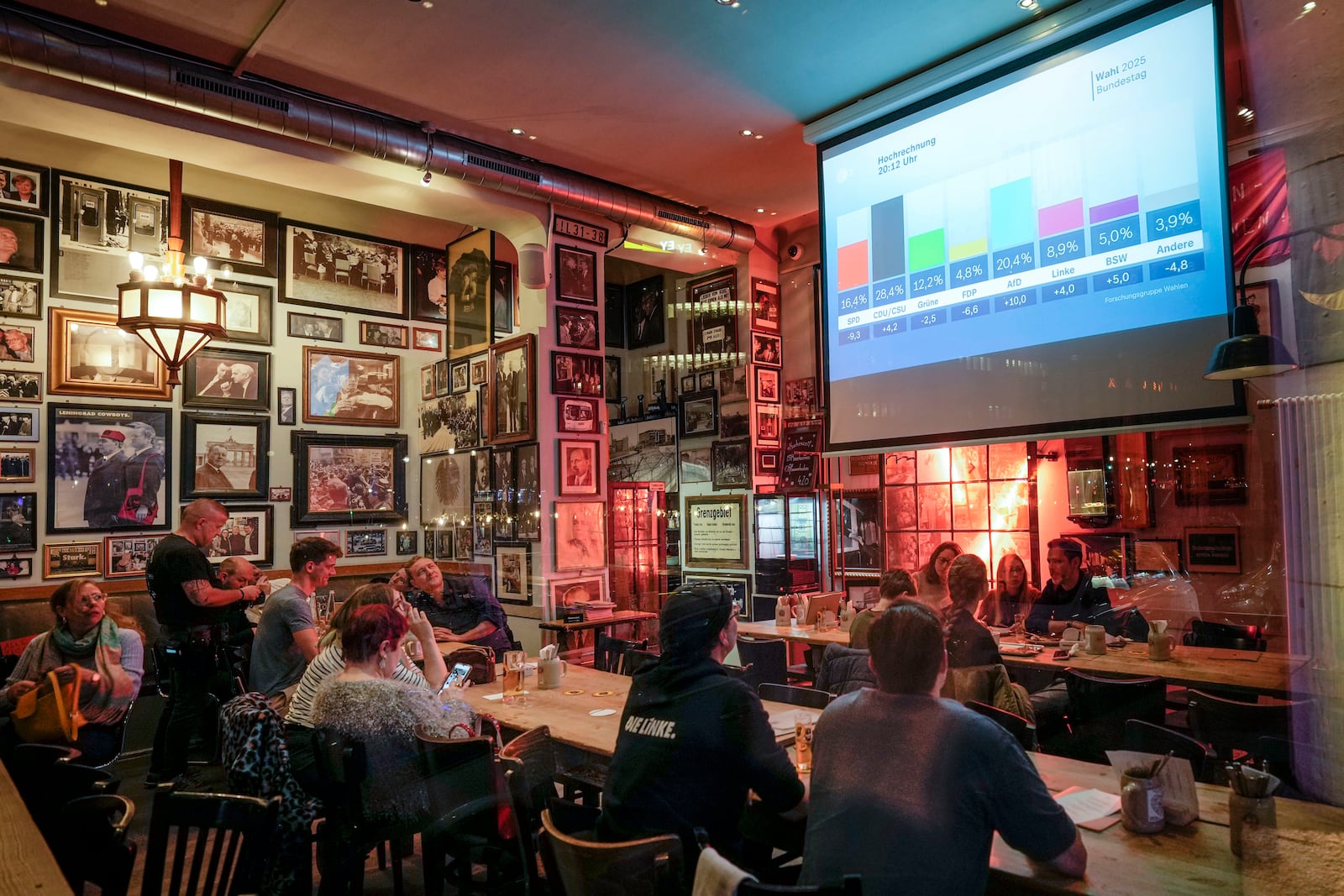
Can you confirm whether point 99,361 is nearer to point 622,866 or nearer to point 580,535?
point 580,535

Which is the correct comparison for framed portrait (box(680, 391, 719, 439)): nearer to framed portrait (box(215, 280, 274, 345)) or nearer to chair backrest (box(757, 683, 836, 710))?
framed portrait (box(215, 280, 274, 345))

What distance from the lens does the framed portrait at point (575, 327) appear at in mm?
7246

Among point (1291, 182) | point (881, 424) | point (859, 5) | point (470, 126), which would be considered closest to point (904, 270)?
point (881, 424)

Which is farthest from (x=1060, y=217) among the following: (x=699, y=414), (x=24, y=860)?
(x=24, y=860)

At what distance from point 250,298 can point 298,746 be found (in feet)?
17.5

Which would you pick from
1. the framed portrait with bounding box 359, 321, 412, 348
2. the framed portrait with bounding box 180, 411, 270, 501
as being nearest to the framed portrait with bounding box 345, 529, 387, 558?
the framed portrait with bounding box 180, 411, 270, 501

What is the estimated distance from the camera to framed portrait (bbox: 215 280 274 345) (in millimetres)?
7242

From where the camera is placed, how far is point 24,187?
20.8ft

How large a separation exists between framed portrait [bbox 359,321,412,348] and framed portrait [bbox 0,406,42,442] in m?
2.60

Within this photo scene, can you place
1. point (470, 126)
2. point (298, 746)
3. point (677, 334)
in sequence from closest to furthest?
point (298, 746) → point (470, 126) → point (677, 334)

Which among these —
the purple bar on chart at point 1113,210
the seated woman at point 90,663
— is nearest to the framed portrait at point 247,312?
the seated woman at point 90,663

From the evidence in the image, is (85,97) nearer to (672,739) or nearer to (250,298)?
(250,298)

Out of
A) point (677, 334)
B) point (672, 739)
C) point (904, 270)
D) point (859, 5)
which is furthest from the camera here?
point (677, 334)

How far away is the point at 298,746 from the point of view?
3166 millimetres
